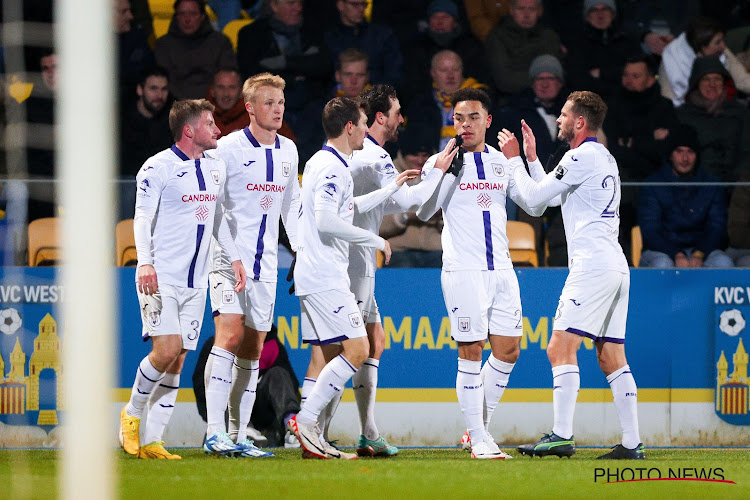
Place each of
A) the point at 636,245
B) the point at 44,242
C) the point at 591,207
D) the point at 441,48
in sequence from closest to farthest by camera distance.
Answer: the point at 591,207 < the point at 44,242 < the point at 636,245 < the point at 441,48

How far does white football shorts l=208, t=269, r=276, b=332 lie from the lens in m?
7.25

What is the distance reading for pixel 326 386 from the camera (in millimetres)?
6898

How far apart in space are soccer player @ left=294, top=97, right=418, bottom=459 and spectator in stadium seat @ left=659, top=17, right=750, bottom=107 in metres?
4.72

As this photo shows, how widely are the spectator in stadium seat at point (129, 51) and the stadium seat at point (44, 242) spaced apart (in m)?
2.55

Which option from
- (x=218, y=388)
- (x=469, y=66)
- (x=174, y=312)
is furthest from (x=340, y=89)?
(x=218, y=388)

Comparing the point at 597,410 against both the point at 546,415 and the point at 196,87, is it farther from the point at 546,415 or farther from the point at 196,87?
the point at 196,87

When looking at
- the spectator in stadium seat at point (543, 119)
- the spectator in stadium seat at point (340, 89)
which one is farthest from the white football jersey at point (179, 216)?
the spectator in stadium seat at point (340, 89)

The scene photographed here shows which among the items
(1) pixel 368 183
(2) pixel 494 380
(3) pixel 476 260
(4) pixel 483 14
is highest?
(4) pixel 483 14

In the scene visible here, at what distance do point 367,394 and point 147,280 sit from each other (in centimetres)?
167

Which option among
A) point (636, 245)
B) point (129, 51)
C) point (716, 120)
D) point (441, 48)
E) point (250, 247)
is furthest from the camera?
point (441, 48)

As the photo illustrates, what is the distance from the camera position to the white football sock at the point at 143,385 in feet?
23.1

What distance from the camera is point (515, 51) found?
1080 cm

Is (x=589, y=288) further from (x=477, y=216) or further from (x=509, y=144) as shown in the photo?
(x=509, y=144)

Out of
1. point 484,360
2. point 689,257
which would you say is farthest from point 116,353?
point 689,257
